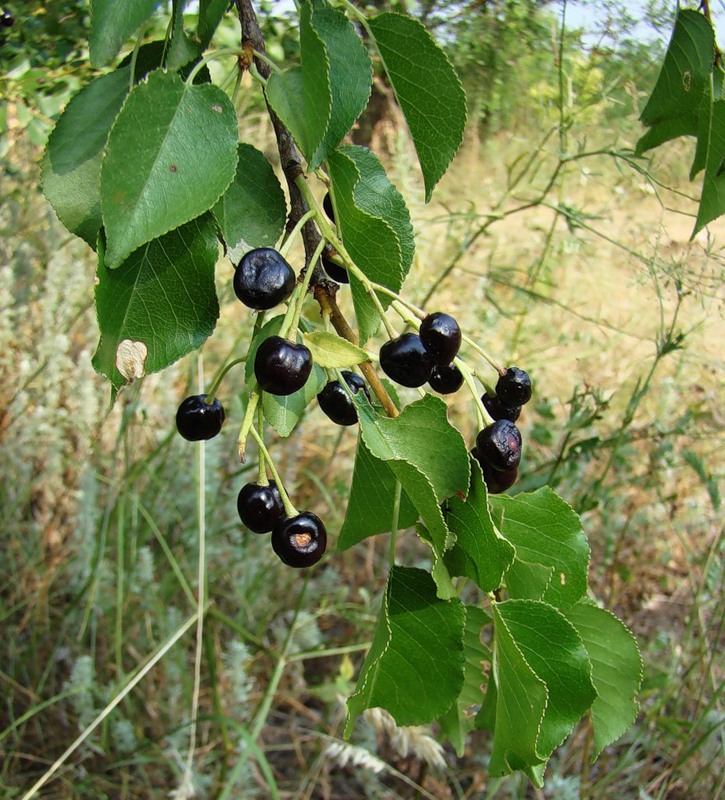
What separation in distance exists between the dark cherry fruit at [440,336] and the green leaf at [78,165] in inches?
8.5

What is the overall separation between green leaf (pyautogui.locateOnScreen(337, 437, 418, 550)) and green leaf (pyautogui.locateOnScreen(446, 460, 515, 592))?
0.07 m

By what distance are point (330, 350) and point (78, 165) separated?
0.71 feet

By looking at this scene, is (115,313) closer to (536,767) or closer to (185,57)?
(185,57)

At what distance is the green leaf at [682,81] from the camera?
62 cm

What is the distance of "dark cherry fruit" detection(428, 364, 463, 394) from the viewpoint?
0.49 metres

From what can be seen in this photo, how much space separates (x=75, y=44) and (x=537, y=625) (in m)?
1.31

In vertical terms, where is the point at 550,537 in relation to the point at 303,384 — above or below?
below

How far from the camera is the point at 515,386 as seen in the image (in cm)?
51

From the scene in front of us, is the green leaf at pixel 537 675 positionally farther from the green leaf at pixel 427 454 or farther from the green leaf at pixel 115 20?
the green leaf at pixel 115 20

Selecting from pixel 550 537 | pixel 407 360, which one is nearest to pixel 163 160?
pixel 407 360

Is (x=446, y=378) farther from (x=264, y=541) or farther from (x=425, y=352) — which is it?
(x=264, y=541)

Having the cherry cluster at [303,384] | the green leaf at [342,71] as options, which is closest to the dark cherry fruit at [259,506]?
the cherry cluster at [303,384]

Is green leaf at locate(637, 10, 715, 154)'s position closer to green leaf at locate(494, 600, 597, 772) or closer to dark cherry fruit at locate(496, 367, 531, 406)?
dark cherry fruit at locate(496, 367, 531, 406)

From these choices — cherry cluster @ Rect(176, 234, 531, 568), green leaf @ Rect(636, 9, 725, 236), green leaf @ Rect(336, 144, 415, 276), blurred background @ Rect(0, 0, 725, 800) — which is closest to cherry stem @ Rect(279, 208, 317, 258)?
cherry cluster @ Rect(176, 234, 531, 568)
